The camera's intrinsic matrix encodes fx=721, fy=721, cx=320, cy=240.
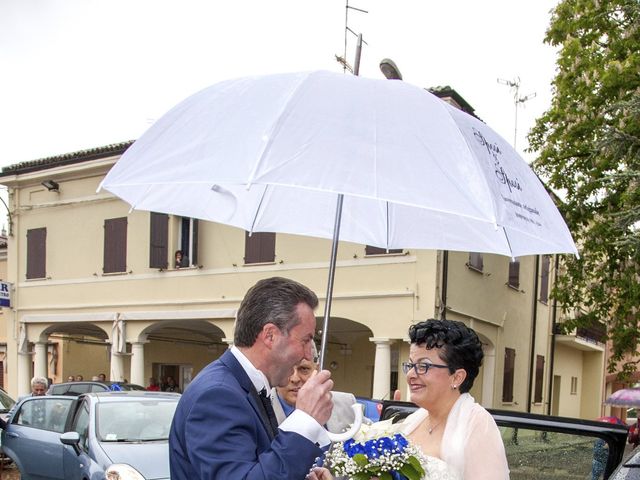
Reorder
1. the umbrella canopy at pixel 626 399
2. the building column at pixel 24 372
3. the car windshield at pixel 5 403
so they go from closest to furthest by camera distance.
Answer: the car windshield at pixel 5 403
the umbrella canopy at pixel 626 399
the building column at pixel 24 372

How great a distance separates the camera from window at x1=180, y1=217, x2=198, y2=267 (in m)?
19.1

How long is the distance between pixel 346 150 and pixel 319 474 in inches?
47.3

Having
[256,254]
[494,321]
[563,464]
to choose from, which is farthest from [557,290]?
[563,464]

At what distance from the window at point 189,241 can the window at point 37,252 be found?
209 inches

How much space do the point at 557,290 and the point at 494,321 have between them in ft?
14.0

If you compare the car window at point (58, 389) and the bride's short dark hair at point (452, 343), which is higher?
the bride's short dark hair at point (452, 343)

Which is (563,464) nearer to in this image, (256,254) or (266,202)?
(266,202)

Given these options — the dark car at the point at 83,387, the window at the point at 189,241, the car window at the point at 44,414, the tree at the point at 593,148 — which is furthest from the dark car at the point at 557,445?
the window at the point at 189,241

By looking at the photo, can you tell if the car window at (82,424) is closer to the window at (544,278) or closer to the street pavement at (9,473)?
the street pavement at (9,473)

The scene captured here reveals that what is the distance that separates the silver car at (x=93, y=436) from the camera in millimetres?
6836

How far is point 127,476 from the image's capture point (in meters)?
6.12

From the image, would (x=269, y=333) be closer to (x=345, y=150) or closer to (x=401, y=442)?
(x=401, y=442)

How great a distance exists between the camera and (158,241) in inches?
768

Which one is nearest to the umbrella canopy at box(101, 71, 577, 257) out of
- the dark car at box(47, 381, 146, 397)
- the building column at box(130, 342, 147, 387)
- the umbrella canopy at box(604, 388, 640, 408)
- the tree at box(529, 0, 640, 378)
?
the tree at box(529, 0, 640, 378)
